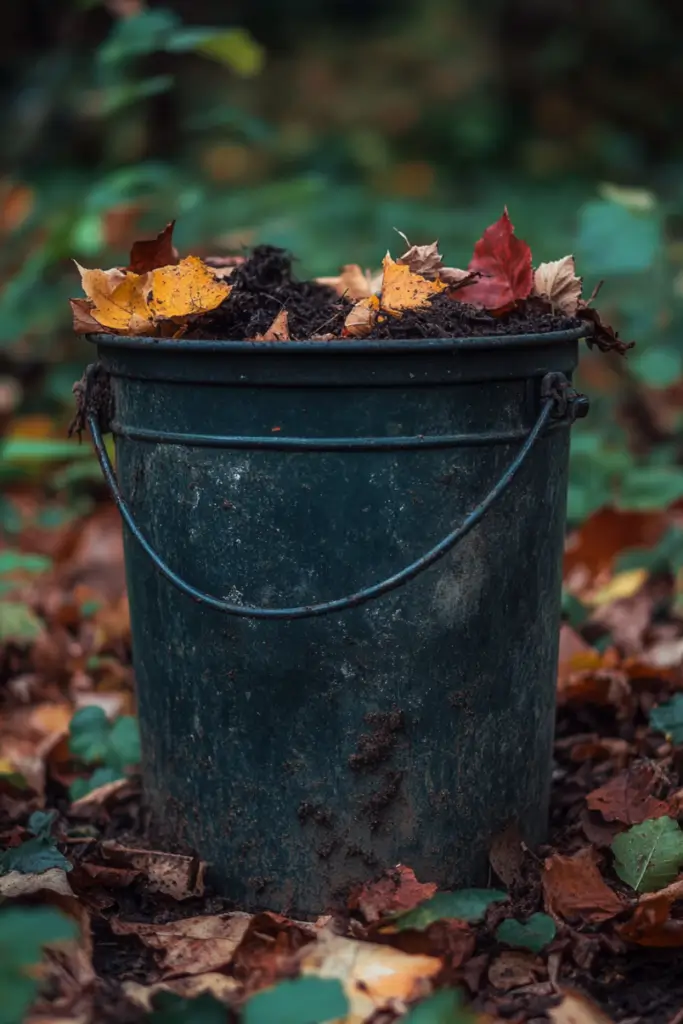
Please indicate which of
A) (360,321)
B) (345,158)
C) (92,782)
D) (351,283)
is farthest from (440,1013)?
(345,158)

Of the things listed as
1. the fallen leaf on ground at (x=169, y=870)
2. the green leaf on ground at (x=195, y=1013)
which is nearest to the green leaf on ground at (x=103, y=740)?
the fallen leaf on ground at (x=169, y=870)

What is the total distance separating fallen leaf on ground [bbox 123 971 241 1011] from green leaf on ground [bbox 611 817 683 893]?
64 centimetres

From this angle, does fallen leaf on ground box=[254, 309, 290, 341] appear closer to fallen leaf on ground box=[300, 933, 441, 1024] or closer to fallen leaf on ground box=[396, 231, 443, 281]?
fallen leaf on ground box=[396, 231, 443, 281]

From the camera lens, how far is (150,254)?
1.98m

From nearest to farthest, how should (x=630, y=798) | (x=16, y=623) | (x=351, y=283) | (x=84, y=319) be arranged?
(x=84, y=319) < (x=630, y=798) < (x=351, y=283) < (x=16, y=623)

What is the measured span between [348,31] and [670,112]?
7.43 feet

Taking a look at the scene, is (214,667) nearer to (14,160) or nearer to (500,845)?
(500,845)

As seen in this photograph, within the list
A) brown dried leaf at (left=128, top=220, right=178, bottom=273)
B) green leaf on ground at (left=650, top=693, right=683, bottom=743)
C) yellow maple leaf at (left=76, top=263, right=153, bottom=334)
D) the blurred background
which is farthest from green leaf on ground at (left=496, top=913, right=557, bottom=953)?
the blurred background

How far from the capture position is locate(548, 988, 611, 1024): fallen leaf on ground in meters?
1.48

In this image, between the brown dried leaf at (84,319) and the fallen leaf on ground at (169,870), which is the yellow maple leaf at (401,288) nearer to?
the brown dried leaf at (84,319)

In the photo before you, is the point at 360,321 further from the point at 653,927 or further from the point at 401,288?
the point at 653,927

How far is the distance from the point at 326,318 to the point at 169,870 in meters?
0.93

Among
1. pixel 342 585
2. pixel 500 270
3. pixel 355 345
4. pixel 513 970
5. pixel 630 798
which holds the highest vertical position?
pixel 500 270

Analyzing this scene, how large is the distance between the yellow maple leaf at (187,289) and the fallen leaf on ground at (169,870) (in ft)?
2.87
